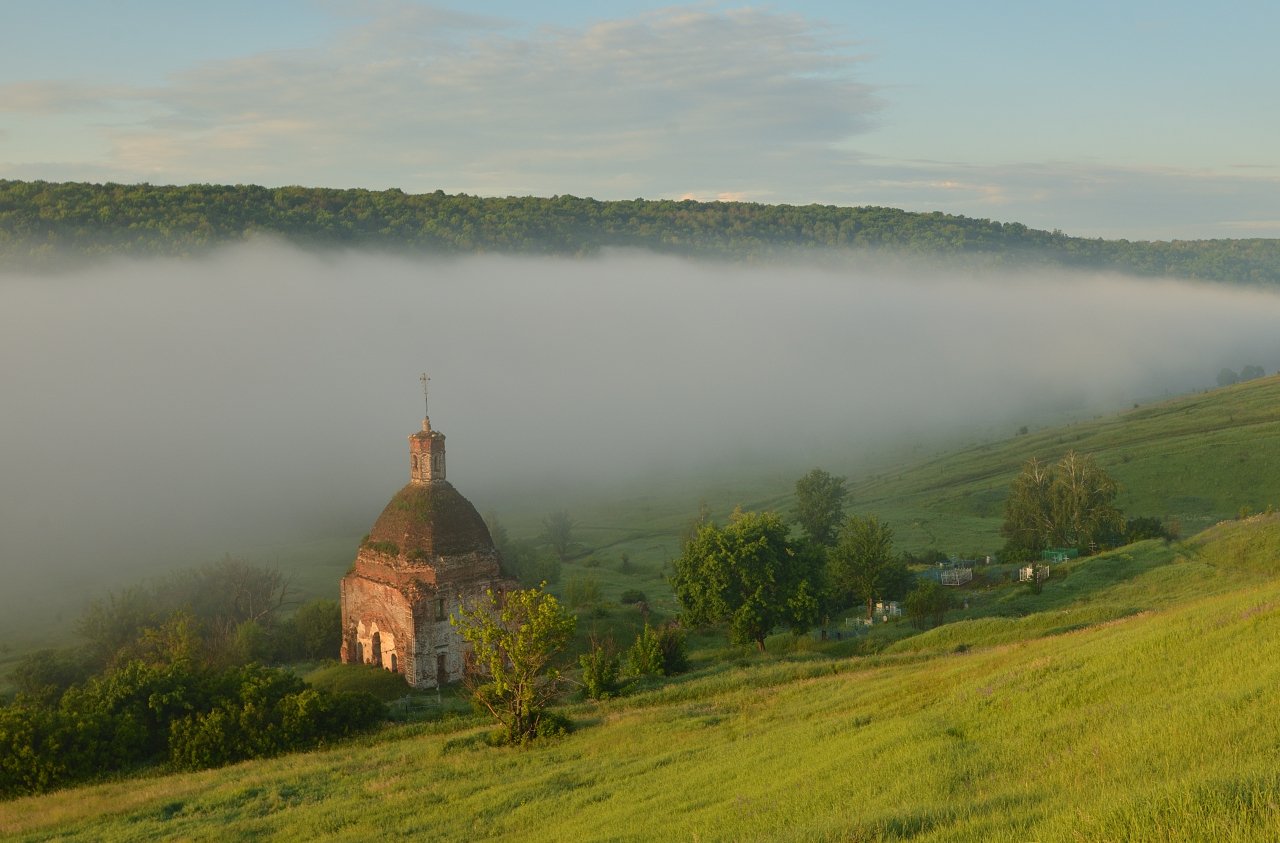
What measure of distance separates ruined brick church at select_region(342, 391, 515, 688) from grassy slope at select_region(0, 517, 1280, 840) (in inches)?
314

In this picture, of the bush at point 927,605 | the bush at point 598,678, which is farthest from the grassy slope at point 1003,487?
the bush at point 598,678

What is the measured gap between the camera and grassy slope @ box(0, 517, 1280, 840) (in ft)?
39.6

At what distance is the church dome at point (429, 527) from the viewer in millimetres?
46062

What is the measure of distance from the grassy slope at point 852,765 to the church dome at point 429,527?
10489 mm

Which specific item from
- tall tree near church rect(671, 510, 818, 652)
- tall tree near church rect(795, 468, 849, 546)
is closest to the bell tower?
tall tree near church rect(671, 510, 818, 652)

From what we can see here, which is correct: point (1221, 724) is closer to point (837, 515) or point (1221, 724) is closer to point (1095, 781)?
point (1095, 781)

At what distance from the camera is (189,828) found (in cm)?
2506

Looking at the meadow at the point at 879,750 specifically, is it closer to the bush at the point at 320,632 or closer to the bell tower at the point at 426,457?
the bush at the point at 320,632

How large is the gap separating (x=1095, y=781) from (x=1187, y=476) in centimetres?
9151

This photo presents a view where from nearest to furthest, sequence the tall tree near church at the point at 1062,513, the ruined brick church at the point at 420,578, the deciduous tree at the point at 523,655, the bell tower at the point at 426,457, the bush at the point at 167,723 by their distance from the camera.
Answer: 1. the deciduous tree at the point at 523,655
2. the bush at the point at 167,723
3. the ruined brick church at the point at 420,578
4. the bell tower at the point at 426,457
5. the tall tree near church at the point at 1062,513

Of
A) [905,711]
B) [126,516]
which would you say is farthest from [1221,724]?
[126,516]

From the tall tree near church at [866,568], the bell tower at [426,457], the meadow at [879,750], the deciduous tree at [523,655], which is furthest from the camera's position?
the tall tree near church at [866,568]

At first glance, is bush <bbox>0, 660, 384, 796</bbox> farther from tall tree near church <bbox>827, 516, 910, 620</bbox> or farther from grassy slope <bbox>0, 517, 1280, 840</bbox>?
tall tree near church <bbox>827, 516, 910, 620</bbox>

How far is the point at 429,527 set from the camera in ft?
152
